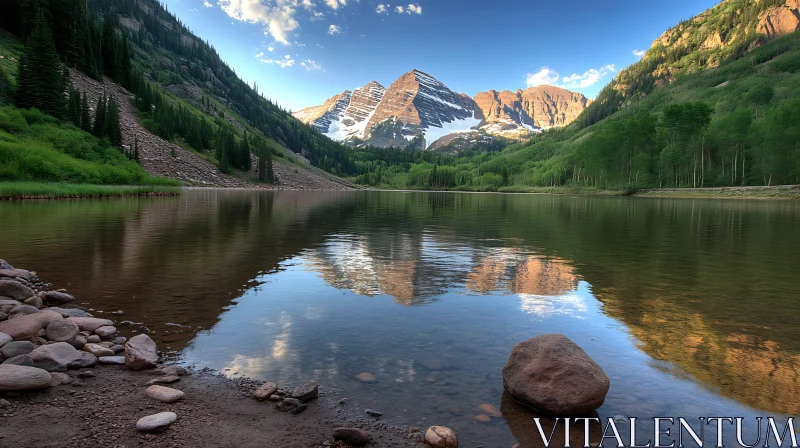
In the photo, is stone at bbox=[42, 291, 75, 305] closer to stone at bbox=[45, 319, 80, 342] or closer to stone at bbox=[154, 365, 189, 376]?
stone at bbox=[45, 319, 80, 342]

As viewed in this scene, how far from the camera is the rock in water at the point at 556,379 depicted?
24.4ft

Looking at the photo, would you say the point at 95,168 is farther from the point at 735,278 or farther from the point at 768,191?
the point at 768,191

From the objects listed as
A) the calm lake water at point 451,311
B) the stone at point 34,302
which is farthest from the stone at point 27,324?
the stone at point 34,302

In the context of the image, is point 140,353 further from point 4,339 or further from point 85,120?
point 85,120

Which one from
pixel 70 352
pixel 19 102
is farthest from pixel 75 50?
pixel 70 352

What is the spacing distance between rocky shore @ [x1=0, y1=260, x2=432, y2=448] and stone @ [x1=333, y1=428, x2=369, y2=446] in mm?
15

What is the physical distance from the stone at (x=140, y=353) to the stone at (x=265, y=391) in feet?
9.56

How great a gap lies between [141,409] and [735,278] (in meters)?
22.7

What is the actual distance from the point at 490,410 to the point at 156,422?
5.62 m

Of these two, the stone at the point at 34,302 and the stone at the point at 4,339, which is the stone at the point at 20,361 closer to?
the stone at the point at 4,339

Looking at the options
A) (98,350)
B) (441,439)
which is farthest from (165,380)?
(441,439)

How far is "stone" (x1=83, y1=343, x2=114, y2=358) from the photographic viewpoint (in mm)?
9383

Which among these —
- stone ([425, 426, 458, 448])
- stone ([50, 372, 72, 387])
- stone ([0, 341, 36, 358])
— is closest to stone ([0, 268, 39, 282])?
stone ([0, 341, 36, 358])

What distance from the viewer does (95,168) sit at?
3142 inches
